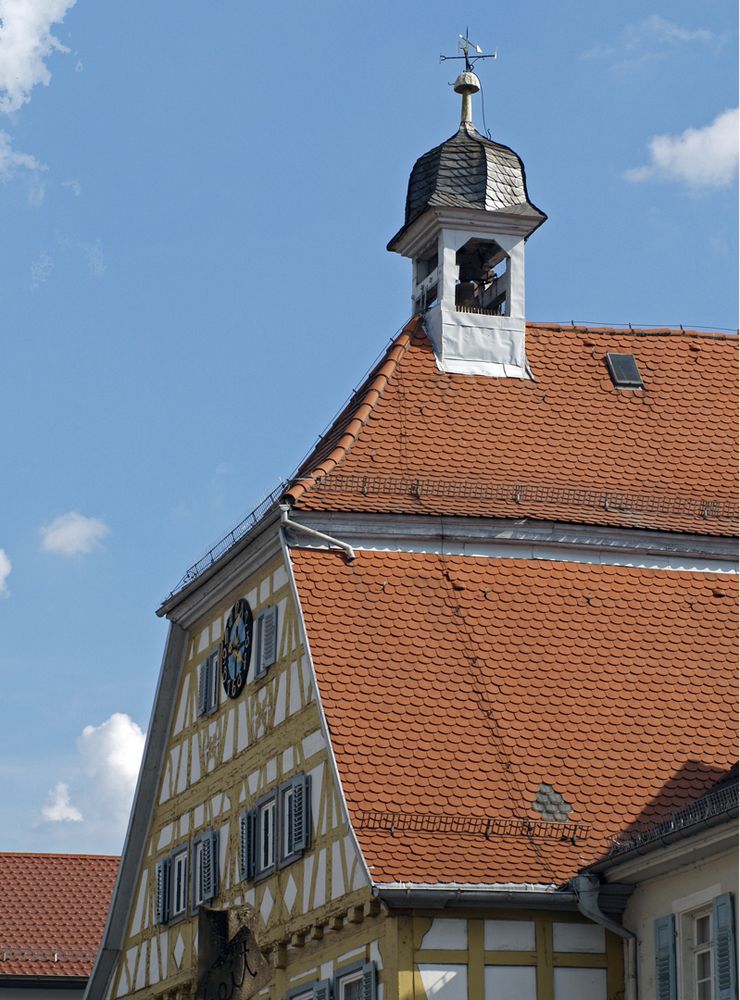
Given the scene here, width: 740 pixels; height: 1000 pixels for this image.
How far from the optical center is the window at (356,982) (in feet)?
74.4

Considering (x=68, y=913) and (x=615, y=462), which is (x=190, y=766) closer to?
(x=615, y=462)

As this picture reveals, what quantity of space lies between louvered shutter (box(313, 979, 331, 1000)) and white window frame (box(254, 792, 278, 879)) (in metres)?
2.09

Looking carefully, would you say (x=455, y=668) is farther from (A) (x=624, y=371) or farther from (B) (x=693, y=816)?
(A) (x=624, y=371)

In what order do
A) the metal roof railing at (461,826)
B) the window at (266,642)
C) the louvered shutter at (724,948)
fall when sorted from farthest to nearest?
the window at (266,642)
the metal roof railing at (461,826)
the louvered shutter at (724,948)

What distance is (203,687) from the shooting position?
2981 cm

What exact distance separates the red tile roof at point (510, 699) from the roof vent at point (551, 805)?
Answer: 8cm

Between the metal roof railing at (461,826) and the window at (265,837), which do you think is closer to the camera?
the metal roof railing at (461,826)

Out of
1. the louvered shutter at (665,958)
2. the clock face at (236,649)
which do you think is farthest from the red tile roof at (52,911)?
the louvered shutter at (665,958)

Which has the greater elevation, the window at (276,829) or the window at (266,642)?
the window at (266,642)

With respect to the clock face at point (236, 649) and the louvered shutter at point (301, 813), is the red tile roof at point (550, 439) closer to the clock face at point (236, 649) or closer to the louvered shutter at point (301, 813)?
the clock face at point (236, 649)

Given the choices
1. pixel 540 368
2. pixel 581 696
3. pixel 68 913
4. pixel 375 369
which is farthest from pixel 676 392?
pixel 68 913

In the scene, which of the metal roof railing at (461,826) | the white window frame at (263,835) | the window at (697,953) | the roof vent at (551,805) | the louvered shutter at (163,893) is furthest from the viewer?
the louvered shutter at (163,893)

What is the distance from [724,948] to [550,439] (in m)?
9.43

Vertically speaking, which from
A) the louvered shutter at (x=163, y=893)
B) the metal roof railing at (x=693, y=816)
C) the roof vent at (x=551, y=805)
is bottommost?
the metal roof railing at (x=693, y=816)
